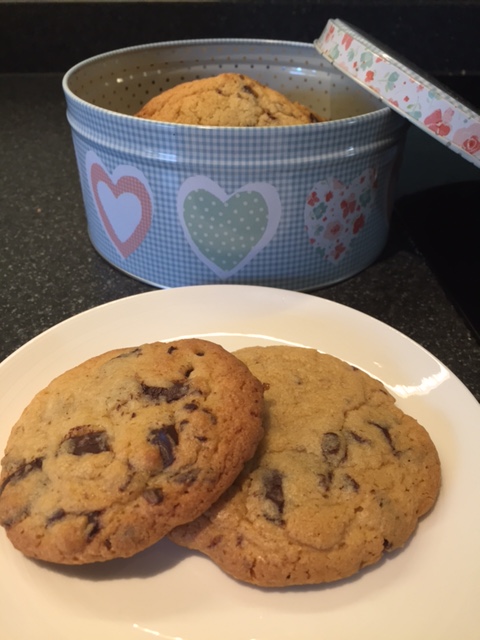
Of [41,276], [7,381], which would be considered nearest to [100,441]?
[7,381]

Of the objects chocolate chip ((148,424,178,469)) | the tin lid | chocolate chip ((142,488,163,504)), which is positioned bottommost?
chocolate chip ((142,488,163,504))

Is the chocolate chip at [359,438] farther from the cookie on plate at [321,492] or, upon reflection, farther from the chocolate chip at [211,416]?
the chocolate chip at [211,416]

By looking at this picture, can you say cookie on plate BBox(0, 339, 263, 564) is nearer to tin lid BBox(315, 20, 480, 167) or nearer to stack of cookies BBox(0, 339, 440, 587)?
stack of cookies BBox(0, 339, 440, 587)

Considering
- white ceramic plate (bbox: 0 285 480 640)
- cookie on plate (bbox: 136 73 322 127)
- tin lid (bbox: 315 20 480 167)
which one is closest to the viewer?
white ceramic plate (bbox: 0 285 480 640)

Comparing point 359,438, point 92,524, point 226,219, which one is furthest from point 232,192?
point 92,524

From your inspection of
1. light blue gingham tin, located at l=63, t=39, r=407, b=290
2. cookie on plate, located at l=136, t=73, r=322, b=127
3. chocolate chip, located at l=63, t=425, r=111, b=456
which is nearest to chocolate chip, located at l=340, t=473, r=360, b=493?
chocolate chip, located at l=63, t=425, r=111, b=456

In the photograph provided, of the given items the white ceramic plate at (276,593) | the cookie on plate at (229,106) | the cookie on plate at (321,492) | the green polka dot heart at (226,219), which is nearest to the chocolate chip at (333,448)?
the cookie on plate at (321,492)
